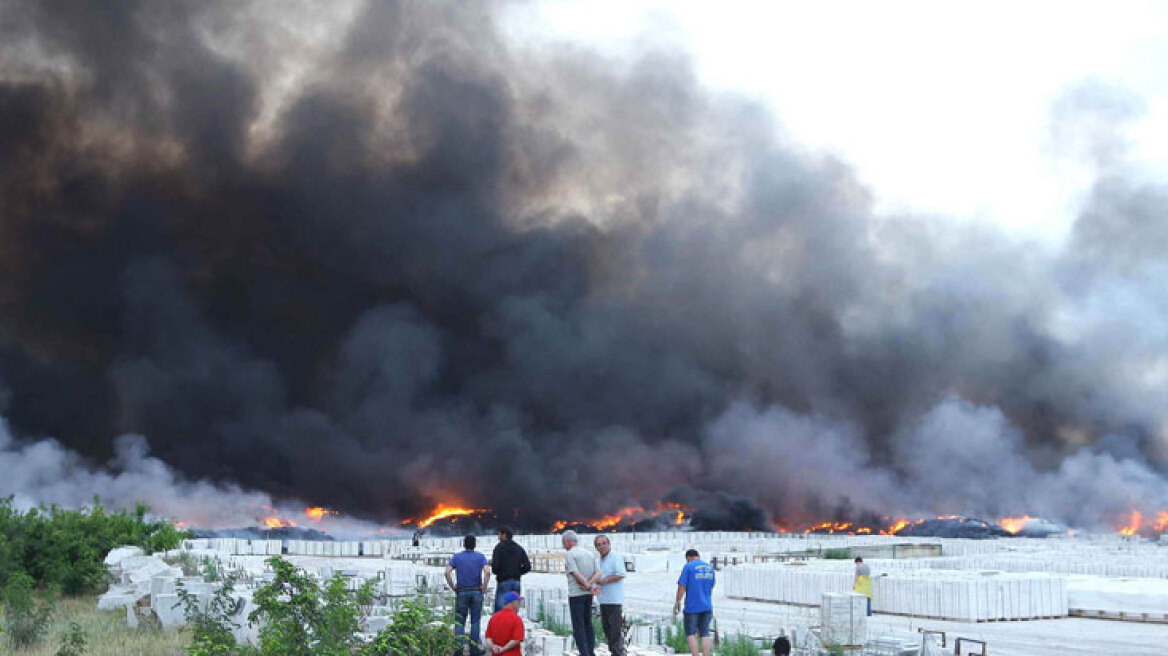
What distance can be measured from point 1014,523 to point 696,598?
98.2 meters

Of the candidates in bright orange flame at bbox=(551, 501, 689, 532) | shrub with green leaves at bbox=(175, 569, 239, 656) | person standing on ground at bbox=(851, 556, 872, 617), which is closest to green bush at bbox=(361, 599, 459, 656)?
shrub with green leaves at bbox=(175, 569, 239, 656)

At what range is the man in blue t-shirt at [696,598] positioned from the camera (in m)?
15.3

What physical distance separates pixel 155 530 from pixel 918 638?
3516cm

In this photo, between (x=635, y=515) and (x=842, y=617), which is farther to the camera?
(x=635, y=515)

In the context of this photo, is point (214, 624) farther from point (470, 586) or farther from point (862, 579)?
point (862, 579)

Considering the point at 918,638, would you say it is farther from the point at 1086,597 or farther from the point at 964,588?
the point at 1086,597

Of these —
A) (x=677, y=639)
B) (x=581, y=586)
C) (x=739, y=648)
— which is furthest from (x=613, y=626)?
(x=677, y=639)

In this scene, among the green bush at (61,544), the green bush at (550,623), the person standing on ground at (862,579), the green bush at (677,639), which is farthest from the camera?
the green bush at (61,544)

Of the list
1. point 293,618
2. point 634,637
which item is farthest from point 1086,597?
point 293,618

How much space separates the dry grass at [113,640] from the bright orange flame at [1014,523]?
93484 mm

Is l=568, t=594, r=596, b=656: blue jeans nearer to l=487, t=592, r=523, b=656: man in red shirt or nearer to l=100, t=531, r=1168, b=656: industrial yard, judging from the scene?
l=100, t=531, r=1168, b=656: industrial yard

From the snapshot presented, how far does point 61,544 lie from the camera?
35938 mm

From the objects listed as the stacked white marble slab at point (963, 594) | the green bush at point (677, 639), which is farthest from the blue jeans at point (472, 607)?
the stacked white marble slab at point (963, 594)

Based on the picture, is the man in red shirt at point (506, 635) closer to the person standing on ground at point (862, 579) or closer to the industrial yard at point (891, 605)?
the industrial yard at point (891, 605)
